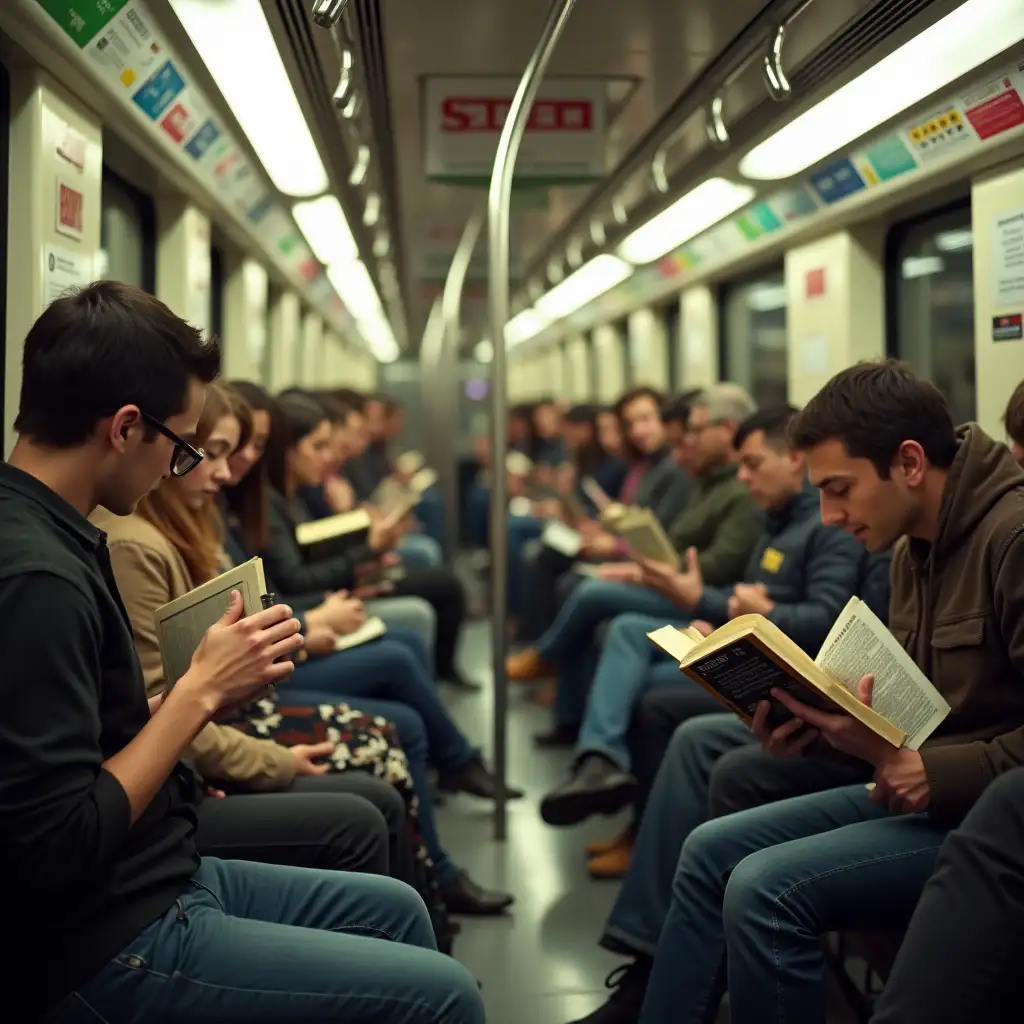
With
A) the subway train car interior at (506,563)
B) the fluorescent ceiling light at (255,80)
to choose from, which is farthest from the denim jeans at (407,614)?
the fluorescent ceiling light at (255,80)

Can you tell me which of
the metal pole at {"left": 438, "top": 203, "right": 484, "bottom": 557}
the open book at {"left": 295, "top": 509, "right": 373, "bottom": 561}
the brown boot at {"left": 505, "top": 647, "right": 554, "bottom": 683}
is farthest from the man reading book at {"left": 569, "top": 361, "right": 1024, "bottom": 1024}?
the metal pole at {"left": 438, "top": 203, "right": 484, "bottom": 557}

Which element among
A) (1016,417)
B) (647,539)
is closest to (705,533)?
(647,539)

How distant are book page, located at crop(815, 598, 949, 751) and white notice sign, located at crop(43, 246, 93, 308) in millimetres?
2078

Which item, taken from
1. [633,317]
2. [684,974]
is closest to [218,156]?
[684,974]

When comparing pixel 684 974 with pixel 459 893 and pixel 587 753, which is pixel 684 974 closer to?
pixel 459 893

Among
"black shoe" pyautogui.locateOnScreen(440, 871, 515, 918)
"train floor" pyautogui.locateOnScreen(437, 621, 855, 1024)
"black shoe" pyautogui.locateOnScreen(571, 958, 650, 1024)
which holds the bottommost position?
"train floor" pyautogui.locateOnScreen(437, 621, 855, 1024)

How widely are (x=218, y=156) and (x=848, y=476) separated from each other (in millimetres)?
3213

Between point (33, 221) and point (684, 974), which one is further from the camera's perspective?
point (33, 221)

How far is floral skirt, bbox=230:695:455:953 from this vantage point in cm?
302

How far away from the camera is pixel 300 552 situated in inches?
182

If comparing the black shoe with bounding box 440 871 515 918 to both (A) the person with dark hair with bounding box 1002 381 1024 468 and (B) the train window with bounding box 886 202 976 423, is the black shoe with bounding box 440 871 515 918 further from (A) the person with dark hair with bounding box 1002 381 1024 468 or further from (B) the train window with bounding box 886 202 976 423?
(B) the train window with bounding box 886 202 976 423

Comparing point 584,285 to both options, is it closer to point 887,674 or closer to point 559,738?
point 559,738

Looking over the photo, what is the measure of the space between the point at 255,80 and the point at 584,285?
5.52m

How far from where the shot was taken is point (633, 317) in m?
9.56
